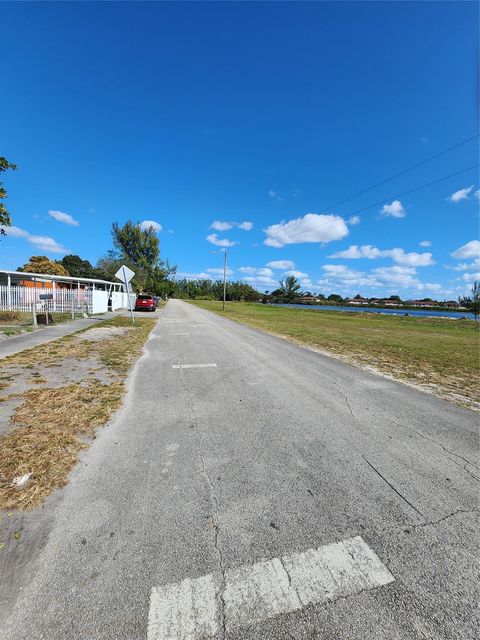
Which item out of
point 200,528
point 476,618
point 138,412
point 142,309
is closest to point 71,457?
point 138,412

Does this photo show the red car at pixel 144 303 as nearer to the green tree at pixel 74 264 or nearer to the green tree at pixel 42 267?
the green tree at pixel 42 267

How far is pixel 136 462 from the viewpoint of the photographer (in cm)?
296

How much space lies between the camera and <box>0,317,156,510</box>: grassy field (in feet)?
8.67

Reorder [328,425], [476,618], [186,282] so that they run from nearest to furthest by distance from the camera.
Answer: [476,618]
[328,425]
[186,282]

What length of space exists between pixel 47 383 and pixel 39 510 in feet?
11.5

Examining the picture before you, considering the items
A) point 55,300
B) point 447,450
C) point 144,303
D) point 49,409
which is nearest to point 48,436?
point 49,409

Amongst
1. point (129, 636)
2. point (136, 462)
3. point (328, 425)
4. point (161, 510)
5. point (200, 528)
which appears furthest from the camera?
point (328, 425)

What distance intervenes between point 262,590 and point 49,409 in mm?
3659

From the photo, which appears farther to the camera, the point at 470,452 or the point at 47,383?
the point at 47,383

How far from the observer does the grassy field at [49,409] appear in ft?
8.67

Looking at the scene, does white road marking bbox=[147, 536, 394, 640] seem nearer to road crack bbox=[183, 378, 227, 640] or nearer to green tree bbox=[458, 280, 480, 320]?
road crack bbox=[183, 378, 227, 640]

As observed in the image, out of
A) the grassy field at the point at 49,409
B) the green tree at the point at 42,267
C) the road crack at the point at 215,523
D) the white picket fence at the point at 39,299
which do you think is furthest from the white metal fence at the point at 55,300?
the green tree at the point at 42,267

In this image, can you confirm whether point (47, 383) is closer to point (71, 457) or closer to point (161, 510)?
point (71, 457)

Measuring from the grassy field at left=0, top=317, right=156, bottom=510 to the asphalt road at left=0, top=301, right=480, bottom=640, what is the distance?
0.81ft
